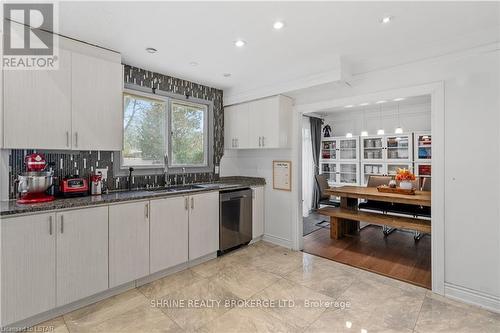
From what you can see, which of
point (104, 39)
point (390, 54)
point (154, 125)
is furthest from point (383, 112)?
point (104, 39)

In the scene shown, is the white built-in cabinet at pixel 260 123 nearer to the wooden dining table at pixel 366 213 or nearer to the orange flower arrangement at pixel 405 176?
the wooden dining table at pixel 366 213

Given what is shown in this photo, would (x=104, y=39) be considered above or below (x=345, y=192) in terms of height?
above

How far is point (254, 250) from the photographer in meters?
3.54

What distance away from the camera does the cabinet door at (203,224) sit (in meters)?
2.98

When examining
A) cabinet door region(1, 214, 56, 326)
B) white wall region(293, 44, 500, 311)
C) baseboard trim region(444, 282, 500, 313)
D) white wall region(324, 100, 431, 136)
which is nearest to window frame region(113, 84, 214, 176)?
cabinet door region(1, 214, 56, 326)

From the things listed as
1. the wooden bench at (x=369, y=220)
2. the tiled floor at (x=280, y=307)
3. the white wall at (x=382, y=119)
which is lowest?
the tiled floor at (x=280, y=307)

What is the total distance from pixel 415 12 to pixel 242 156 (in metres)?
2.99

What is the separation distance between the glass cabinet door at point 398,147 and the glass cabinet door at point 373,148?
0.50ft

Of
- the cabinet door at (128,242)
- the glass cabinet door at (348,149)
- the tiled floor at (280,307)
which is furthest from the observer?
the glass cabinet door at (348,149)

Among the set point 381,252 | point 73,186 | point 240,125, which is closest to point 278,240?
point 381,252

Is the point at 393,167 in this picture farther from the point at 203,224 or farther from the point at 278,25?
the point at 278,25

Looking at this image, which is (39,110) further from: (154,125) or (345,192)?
(345,192)

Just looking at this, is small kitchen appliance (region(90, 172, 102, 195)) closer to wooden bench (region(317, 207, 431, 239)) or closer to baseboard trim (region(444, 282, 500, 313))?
wooden bench (region(317, 207, 431, 239))

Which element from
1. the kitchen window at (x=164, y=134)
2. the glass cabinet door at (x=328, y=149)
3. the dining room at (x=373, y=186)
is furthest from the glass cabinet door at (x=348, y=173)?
the kitchen window at (x=164, y=134)
